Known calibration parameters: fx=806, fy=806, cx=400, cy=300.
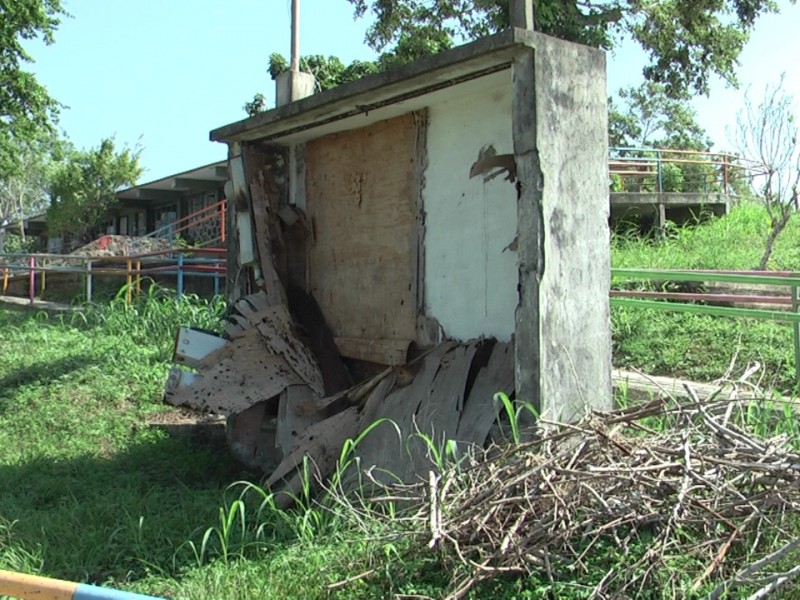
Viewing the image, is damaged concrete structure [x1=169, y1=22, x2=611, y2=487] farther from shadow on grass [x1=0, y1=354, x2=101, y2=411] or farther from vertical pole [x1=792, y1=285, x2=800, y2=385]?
shadow on grass [x1=0, y1=354, x2=101, y2=411]

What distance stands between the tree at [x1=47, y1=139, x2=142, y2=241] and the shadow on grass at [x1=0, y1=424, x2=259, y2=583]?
24.0 metres

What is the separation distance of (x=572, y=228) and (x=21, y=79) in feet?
51.3

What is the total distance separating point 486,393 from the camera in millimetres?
5168

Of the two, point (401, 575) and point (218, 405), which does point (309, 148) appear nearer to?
point (218, 405)

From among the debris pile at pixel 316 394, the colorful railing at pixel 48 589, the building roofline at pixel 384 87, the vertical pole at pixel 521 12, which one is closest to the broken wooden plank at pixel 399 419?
the debris pile at pixel 316 394

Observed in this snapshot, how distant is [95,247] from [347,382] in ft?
56.8

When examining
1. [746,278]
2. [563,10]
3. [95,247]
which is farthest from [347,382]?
[95,247]

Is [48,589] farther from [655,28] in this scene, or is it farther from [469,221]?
[655,28]

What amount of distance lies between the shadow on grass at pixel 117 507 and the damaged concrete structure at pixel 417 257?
1.74 ft

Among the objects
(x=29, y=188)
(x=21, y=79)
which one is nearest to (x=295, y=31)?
(x=21, y=79)

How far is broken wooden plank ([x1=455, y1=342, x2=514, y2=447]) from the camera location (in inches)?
195

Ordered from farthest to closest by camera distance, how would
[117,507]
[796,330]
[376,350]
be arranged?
[376,350] < [796,330] < [117,507]

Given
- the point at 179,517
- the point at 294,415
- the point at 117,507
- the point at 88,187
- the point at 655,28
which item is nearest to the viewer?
the point at 179,517

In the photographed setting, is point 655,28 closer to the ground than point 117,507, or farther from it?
farther from it
